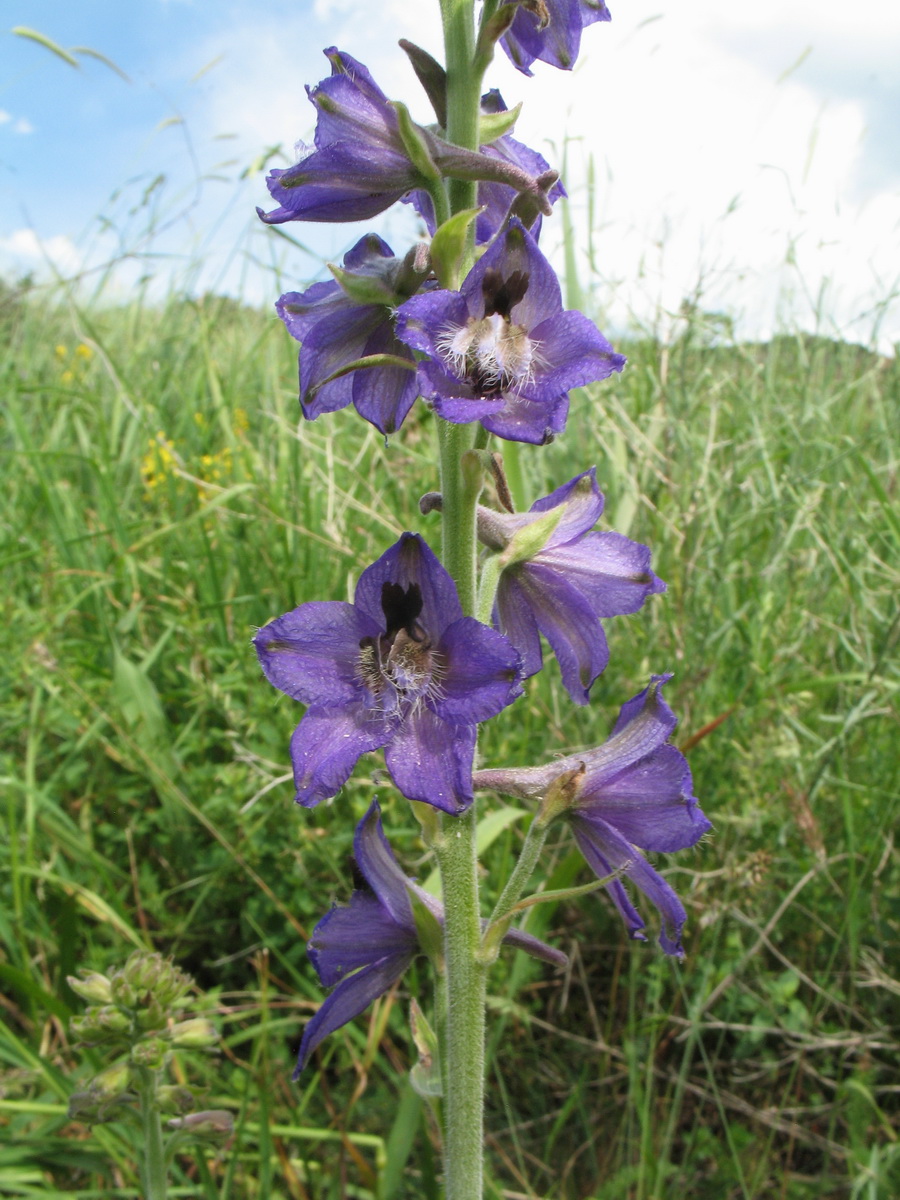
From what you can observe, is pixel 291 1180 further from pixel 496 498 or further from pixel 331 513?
pixel 331 513

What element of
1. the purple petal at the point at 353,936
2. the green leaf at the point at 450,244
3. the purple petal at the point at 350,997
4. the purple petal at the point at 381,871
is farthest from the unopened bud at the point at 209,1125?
the green leaf at the point at 450,244

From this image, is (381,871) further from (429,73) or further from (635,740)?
(429,73)

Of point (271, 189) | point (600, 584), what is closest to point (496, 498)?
point (600, 584)

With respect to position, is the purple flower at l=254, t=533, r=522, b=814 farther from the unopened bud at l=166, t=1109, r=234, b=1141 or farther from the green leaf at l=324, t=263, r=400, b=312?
the unopened bud at l=166, t=1109, r=234, b=1141

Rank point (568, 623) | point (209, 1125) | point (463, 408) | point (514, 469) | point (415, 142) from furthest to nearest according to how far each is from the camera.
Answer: point (514, 469) → point (209, 1125) → point (568, 623) → point (415, 142) → point (463, 408)

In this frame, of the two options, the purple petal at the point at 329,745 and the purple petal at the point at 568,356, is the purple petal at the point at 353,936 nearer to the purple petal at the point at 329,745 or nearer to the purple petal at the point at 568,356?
the purple petal at the point at 329,745

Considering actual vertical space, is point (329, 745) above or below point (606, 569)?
below

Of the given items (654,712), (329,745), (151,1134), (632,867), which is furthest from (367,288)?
(151,1134)
